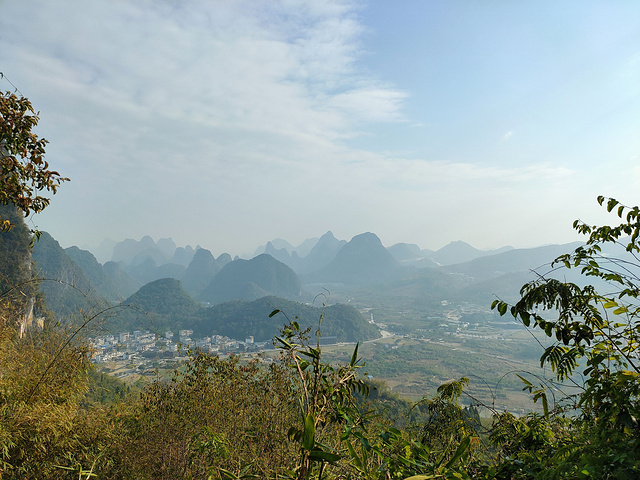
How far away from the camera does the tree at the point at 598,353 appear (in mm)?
810

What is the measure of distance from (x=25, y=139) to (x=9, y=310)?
1.67 metres

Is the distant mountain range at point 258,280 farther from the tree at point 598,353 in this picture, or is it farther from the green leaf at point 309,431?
the tree at point 598,353

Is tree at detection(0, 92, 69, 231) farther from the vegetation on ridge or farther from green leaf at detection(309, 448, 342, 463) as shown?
green leaf at detection(309, 448, 342, 463)

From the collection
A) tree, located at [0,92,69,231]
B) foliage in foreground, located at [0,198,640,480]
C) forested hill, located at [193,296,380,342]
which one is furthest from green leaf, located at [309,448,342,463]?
forested hill, located at [193,296,380,342]

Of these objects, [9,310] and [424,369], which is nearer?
[9,310]

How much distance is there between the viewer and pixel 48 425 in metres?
2.06

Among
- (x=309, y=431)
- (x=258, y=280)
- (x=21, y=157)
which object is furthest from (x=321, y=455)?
(x=258, y=280)

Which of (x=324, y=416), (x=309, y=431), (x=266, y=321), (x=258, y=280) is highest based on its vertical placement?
(x=309, y=431)

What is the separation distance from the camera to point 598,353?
3.84 ft

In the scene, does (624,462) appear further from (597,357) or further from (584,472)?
(597,357)

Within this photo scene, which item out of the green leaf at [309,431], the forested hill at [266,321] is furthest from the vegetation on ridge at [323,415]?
the forested hill at [266,321]

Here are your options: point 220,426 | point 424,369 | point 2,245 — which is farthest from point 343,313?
point 220,426

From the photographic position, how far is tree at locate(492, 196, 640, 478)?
81 centimetres

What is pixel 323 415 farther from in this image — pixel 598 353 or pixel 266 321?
pixel 266 321
